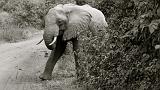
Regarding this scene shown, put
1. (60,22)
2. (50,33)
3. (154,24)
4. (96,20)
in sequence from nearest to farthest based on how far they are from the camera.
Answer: (154,24) < (50,33) < (60,22) < (96,20)

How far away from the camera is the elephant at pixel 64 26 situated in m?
11.3

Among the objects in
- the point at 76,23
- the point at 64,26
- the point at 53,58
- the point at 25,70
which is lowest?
the point at 25,70

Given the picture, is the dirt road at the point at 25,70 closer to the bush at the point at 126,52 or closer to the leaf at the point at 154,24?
the bush at the point at 126,52

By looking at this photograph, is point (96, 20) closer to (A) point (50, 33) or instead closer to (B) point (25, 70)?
(A) point (50, 33)

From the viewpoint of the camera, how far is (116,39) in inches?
283

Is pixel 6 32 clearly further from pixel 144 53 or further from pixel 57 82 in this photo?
pixel 144 53

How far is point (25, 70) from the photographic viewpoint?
43.3ft

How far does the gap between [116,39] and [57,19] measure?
4.48 metres

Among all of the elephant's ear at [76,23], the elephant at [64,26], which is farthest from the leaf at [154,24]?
the elephant's ear at [76,23]

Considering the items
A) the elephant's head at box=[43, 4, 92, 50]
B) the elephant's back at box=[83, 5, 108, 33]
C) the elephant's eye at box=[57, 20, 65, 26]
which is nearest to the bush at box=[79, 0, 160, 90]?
the elephant's head at box=[43, 4, 92, 50]

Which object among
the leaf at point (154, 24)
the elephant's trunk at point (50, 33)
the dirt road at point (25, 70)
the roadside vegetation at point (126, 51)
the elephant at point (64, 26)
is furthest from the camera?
the elephant at point (64, 26)

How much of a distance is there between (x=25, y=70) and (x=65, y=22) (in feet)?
7.56

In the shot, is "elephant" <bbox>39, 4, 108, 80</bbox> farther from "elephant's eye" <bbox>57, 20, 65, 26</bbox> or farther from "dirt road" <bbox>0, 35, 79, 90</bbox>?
"dirt road" <bbox>0, 35, 79, 90</bbox>

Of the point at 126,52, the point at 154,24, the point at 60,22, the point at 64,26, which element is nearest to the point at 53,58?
the point at 64,26
